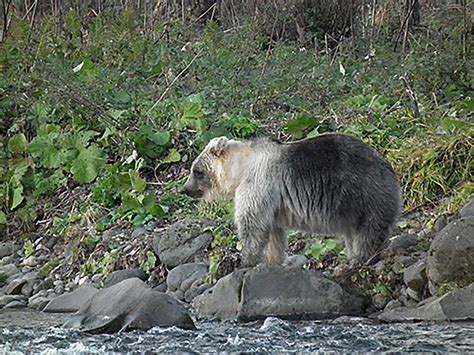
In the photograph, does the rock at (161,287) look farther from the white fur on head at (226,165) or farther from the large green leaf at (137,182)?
the large green leaf at (137,182)

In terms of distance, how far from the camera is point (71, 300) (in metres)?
8.98

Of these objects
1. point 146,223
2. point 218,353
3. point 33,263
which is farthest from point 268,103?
point 218,353

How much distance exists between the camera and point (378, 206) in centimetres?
786

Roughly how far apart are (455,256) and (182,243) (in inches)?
132

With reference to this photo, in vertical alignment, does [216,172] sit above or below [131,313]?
above

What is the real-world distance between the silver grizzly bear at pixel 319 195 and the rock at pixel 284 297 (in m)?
0.51

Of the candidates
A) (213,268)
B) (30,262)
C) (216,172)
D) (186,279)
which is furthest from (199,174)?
(30,262)

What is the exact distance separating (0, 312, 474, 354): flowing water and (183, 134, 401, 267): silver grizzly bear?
1004 mm

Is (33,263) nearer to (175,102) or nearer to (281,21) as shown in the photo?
(175,102)

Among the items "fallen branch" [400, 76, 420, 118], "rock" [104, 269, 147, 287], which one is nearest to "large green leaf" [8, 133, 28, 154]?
"rock" [104, 269, 147, 287]

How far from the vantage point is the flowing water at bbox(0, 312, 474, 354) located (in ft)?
20.2

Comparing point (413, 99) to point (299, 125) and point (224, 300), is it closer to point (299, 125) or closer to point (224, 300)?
point (299, 125)

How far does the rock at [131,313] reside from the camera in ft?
22.8

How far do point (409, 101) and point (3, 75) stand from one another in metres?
5.50
